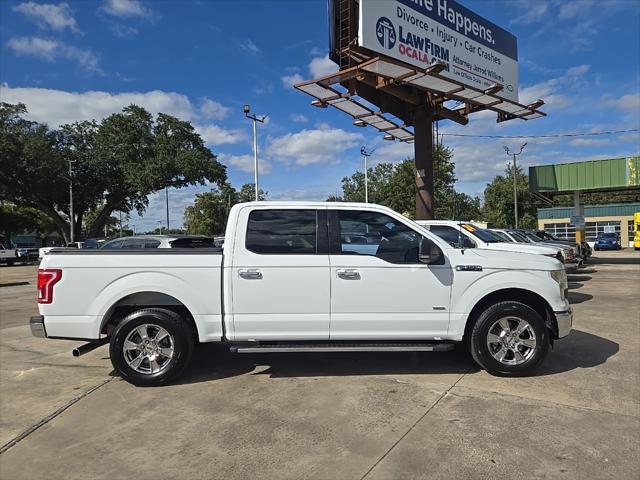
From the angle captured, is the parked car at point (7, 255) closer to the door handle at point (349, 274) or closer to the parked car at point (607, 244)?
the door handle at point (349, 274)

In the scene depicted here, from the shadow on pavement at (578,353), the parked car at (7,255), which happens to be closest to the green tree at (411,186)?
the shadow on pavement at (578,353)

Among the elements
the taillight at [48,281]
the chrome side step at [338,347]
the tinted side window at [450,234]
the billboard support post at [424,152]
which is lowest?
the chrome side step at [338,347]

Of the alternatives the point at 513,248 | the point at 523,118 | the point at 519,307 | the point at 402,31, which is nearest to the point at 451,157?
the point at 523,118

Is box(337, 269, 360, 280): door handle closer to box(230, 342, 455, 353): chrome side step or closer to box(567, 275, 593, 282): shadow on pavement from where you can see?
box(230, 342, 455, 353): chrome side step

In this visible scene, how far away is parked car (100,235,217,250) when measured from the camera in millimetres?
9952

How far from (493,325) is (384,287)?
126 cm

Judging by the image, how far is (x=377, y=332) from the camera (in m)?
5.14

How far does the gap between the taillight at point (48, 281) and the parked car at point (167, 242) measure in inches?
126

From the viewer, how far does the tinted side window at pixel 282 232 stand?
5.19 metres

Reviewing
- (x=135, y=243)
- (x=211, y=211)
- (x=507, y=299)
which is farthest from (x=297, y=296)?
(x=211, y=211)

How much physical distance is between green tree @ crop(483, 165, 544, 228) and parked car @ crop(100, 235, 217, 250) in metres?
52.3

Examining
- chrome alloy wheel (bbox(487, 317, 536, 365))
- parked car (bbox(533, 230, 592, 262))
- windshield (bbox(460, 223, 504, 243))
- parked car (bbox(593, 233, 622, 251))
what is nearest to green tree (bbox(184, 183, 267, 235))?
parked car (bbox(593, 233, 622, 251))

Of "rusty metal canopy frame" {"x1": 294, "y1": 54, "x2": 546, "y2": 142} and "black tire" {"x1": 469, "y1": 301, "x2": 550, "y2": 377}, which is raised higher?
"rusty metal canopy frame" {"x1": 294, "y1": 54, "x2": 546, "y2": 142}

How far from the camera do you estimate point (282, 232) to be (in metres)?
5.25
